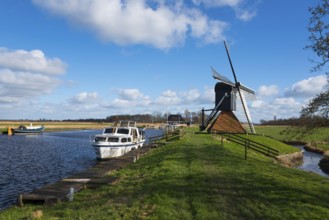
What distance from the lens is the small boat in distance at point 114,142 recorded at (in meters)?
41.2

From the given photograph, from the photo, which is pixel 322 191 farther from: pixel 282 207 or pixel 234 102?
pixel 234 102

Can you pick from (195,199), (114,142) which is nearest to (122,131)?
(114,142)

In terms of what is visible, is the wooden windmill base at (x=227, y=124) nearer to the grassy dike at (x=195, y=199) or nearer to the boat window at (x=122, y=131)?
the boat window at (x=122, y=131)

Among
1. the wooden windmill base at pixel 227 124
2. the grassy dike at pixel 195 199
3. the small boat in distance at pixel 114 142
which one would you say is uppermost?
the wooden windmill base at pixel 227 124

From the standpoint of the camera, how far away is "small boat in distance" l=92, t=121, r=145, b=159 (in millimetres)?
41250

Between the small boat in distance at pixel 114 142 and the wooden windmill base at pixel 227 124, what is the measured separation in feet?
53.1

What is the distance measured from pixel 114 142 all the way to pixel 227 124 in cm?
2325

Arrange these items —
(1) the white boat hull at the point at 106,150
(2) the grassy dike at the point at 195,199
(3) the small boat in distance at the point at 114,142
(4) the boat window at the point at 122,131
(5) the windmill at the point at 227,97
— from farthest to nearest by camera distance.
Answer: (5) the windmill at the point at 227,97 < (4) the boat window at the point at 122,131 < (3) the small boat in distance at the point at 114,142 < (1) the white boat hull at the point at 106,150 < (2) the grassy dike at the point at 195,199

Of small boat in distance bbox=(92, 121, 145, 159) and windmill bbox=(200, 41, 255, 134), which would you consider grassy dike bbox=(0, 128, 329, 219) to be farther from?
windmill bbox=(200, 41, 255, 134)

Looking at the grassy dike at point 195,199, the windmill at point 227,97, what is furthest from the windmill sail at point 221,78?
the grassy dike at point 195,199

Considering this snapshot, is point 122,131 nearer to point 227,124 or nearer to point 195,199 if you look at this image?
point 227,124

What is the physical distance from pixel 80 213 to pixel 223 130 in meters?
48.2

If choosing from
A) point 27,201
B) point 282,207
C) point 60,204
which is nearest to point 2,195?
point 27,201

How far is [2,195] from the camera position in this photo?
69.9 feet
